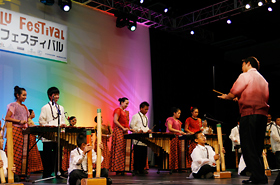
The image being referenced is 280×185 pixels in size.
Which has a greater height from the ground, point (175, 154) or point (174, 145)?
point (174, 145)

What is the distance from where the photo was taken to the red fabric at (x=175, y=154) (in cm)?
814

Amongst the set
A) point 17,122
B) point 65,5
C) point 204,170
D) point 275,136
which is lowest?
point 204,170

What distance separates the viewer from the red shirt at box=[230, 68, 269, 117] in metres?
4.08

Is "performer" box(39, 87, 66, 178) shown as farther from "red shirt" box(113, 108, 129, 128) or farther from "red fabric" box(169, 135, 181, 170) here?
"red fabric" box(169, 135, 181, 170)

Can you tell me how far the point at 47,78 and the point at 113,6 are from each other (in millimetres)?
2797

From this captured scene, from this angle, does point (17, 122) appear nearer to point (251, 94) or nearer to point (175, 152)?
point (251, 94)

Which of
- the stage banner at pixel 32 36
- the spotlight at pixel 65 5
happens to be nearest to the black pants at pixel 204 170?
the stage banner at pixel 32 36

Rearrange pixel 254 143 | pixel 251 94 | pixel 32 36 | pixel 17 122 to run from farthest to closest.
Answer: pixel 32 36, pixel 17 122, pixel 251 94, pixel 254 143

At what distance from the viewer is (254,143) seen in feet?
13.1

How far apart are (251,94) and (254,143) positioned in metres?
0.55

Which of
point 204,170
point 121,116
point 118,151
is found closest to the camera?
point 204,170

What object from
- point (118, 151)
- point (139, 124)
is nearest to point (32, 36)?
point (139, 124)

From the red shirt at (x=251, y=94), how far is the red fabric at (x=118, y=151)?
3736 millimetres

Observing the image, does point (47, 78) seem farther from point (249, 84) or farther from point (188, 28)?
point (249, 84)
